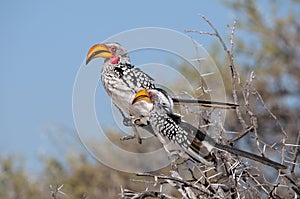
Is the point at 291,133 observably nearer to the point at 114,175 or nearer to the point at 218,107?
the point at 114,175

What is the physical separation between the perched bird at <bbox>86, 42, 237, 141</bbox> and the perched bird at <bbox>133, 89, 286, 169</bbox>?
0.04 m

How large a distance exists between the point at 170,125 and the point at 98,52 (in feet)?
1.68

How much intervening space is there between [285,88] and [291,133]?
133 centimetres

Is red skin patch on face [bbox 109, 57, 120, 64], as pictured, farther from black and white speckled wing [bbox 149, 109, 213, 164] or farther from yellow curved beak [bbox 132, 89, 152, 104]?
black and white speckled wing [bbox 149, 109, 213, 164]

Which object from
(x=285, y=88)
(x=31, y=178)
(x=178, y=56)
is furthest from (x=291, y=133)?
(x=178, y=56)

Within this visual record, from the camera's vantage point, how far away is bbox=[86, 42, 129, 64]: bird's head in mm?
3400

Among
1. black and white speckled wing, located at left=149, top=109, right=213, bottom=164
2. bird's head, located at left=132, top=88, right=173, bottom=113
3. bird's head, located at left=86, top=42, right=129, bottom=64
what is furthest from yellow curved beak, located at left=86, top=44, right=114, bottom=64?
black and white speckled wing, located at left=149, top=109, right=213, bottom=164

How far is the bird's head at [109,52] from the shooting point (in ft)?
11.2

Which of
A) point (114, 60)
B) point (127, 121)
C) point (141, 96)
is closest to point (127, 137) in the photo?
point (127, 121)

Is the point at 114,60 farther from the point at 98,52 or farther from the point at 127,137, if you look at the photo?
the point at 127,137

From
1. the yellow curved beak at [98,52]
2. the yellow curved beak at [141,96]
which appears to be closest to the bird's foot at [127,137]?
the yellow curved beak at [141,96]

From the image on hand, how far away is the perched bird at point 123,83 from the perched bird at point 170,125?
0.12ft

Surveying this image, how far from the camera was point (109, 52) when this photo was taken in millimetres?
3543

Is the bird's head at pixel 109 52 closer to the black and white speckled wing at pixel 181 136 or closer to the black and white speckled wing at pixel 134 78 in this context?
the black and white speckled wing at pixel 134 78
